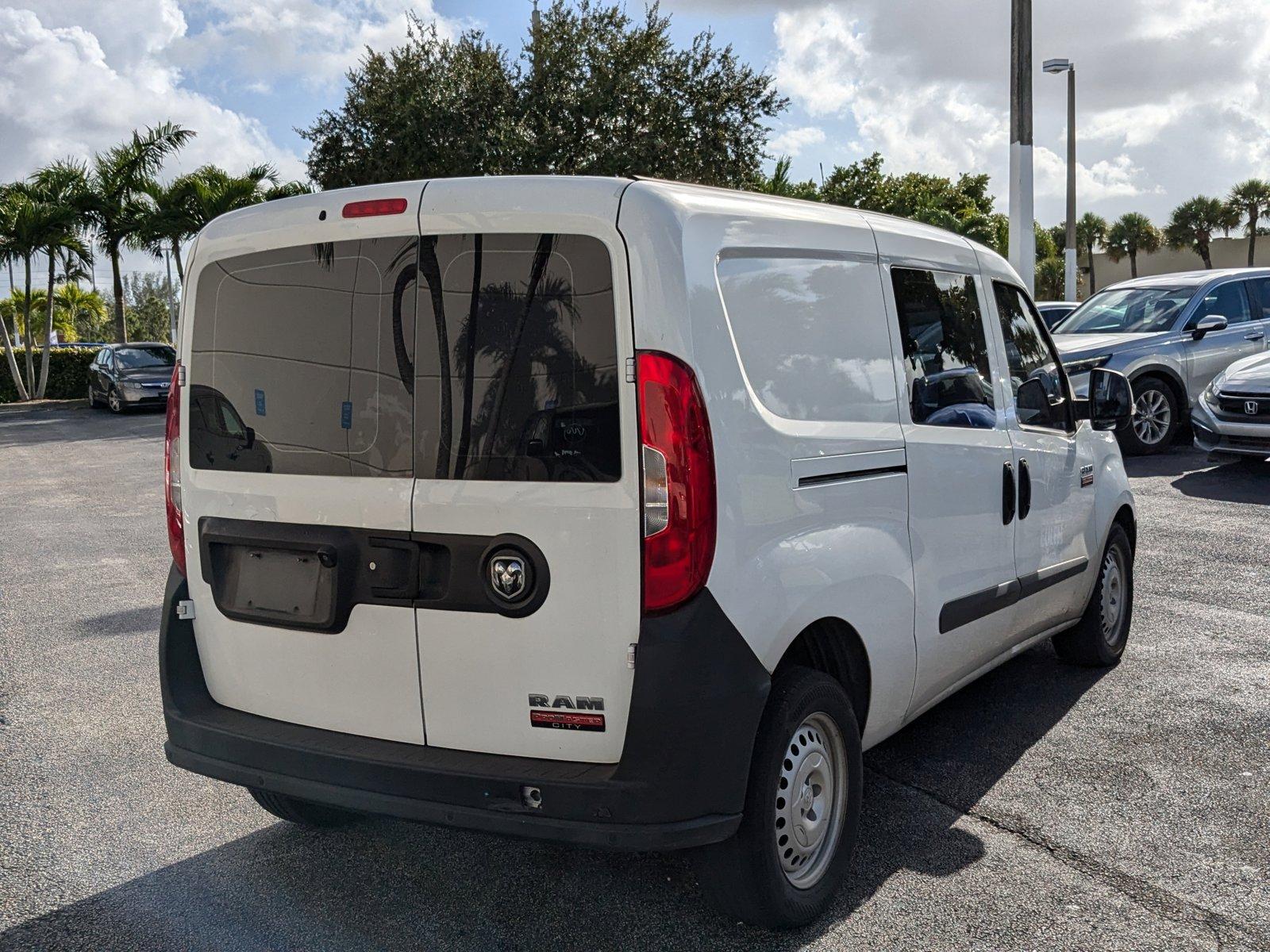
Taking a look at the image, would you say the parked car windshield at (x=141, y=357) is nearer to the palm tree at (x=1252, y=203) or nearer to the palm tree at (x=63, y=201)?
the palm tree at (x=63, y=201)

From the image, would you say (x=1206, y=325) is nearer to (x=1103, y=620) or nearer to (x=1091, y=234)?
(x=1103, y=620)

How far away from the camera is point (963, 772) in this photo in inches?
177

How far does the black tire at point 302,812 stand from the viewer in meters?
3.97

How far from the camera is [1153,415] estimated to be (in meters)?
12.8

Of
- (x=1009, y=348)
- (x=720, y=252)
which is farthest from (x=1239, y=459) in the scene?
(x=720, y=252)

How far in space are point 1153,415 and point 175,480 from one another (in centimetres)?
1132

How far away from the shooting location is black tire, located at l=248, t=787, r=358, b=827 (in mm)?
3971

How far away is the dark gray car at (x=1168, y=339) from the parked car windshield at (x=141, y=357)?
20175mm

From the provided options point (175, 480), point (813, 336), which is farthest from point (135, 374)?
point (813, 336)

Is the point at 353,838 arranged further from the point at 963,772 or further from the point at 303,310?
the point at 963,772

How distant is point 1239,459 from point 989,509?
8703 mm

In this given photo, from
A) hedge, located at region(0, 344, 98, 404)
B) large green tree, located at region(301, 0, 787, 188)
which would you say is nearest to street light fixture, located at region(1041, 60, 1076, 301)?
large green tree, located at region(301, 0, 787, 188)

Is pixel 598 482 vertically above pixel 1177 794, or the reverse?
pixel 598 482

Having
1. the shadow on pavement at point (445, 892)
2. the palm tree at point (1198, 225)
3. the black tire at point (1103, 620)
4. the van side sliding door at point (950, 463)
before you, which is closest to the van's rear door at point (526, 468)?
the shadow on pavement at point (445, 892)
